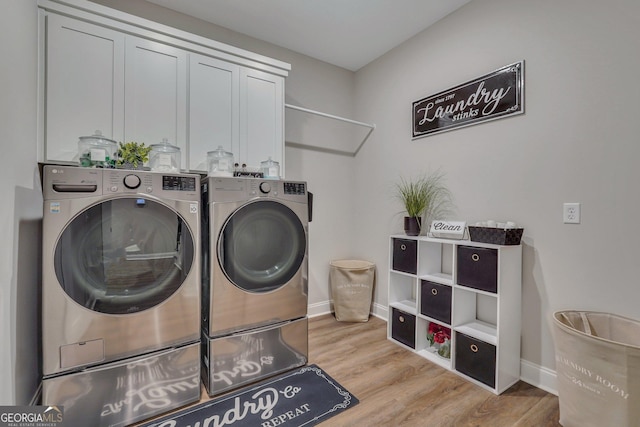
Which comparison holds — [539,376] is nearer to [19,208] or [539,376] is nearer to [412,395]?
[412,395]

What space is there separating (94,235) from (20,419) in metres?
0.78

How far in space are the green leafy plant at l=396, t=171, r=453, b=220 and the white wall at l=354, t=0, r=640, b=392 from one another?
0.09m

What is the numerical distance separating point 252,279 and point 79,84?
1.53 m

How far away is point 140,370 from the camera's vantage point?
1.52 metres

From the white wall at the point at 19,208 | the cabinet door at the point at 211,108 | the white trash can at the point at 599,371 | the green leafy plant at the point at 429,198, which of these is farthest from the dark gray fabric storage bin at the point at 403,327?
the white wall at the point at 19,208

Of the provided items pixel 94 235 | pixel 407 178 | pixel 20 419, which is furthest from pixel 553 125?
pixel 20 419

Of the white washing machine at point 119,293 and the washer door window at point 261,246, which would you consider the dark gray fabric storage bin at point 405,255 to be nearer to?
the washer door window at point 261,246

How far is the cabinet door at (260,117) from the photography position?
7.46 ft

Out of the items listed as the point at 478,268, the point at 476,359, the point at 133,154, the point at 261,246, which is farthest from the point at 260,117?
the point at 476,359

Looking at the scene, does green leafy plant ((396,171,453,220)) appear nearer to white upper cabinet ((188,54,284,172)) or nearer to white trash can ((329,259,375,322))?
white trash can ((329,259,375,322))

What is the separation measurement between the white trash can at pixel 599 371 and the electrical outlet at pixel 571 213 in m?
0.52

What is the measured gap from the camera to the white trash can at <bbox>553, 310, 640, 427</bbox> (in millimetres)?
1244

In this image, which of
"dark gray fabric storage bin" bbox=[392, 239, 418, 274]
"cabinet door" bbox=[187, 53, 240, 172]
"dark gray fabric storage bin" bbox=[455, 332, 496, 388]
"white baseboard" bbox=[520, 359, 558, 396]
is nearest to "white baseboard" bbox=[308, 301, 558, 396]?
"white baseboard" bbox=[520, 359, 558, 396]

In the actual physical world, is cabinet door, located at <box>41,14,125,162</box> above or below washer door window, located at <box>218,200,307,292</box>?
above
